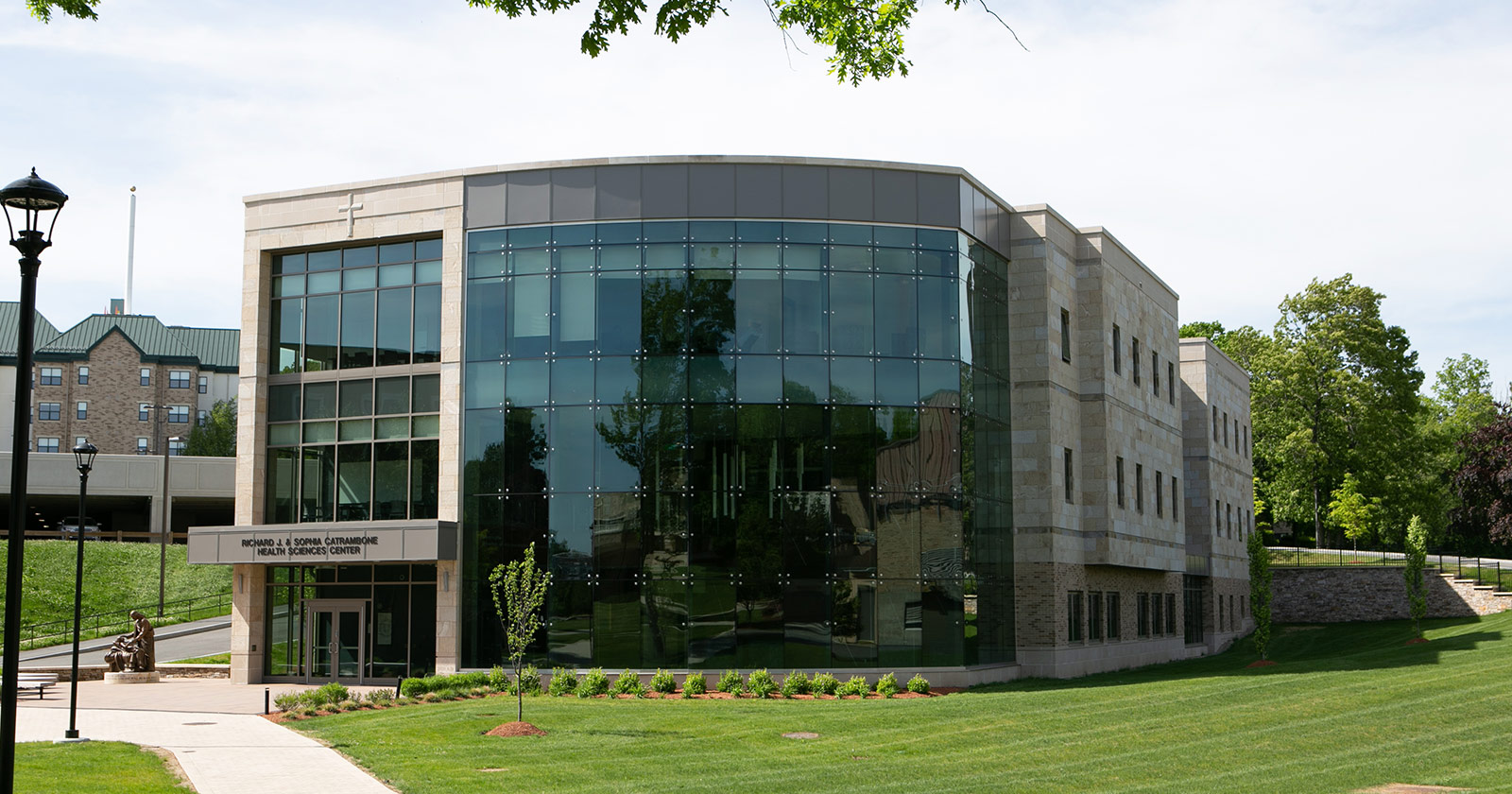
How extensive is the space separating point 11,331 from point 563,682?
92.0 m

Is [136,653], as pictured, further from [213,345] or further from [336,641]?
[213,345]

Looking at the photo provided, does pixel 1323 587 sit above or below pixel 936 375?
below

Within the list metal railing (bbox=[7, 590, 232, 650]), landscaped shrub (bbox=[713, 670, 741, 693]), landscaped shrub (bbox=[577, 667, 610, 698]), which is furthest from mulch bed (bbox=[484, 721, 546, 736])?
metal railing (bbox=[7, 590, 232, 650])

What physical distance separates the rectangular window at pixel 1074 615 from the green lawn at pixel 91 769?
24323mm

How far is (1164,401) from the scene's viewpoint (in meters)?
46.3

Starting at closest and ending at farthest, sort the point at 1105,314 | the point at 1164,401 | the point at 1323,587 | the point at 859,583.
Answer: the point at 859,583 → the point at 1105,314 → the point at 1164,401 → the point at 1323,587

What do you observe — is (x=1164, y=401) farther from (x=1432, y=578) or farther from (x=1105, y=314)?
(x=1432, y=578)

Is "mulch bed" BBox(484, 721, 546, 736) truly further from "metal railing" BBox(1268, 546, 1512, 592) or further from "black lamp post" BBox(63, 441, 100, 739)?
"metal railing" BBox(1268, 546, 1512, 592)

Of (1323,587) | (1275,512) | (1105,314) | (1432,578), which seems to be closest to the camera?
(1105,314)

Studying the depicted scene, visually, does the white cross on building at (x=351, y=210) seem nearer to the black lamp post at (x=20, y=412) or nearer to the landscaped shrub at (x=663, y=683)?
Result: the landscaped shrub at (x=663, y=683)

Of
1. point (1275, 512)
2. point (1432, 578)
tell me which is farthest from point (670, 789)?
point (1275, 512)

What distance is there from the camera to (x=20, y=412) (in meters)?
11.5

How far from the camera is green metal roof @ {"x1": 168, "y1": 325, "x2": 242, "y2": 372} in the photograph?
110 meters

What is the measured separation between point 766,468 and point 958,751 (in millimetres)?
12079
